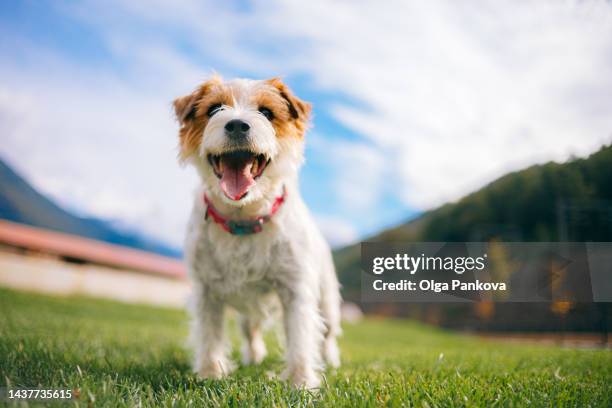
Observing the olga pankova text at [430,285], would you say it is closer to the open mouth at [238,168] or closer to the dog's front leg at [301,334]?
the dog's front leg at [301,334]

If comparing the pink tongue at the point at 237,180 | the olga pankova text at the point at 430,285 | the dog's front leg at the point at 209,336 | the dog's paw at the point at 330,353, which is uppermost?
the pink tongue at the point at 237,180

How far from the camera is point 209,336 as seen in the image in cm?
367

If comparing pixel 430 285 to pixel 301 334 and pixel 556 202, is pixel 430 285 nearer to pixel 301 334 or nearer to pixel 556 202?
pixel 301 334

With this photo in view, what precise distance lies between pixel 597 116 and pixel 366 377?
381 cm

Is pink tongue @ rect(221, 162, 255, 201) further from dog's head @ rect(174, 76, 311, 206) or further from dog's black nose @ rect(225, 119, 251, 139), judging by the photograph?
dog's black nose @ rect(225, 119, 251, 139)

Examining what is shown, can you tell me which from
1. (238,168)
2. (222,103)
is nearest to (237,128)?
(238,168)

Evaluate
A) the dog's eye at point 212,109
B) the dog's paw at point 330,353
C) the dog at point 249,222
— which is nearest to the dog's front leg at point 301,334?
the dog at point 249,222

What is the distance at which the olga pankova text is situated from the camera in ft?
15.2

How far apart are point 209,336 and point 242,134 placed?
165 centimetres

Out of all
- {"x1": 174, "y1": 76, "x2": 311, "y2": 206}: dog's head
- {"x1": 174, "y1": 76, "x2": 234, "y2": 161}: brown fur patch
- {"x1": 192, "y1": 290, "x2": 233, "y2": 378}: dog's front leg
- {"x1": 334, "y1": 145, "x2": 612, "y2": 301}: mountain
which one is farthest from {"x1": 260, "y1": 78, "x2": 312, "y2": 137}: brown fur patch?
{"x1": 334, "y1": 145, "x2": 612, "y2": 301}: mountain

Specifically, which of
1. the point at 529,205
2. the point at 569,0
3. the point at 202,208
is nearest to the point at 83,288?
the point at 529,205

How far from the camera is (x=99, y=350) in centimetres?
435

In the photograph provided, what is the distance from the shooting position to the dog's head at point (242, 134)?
3.15m

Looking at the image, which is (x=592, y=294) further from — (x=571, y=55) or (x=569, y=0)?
(x=569, y=0)
